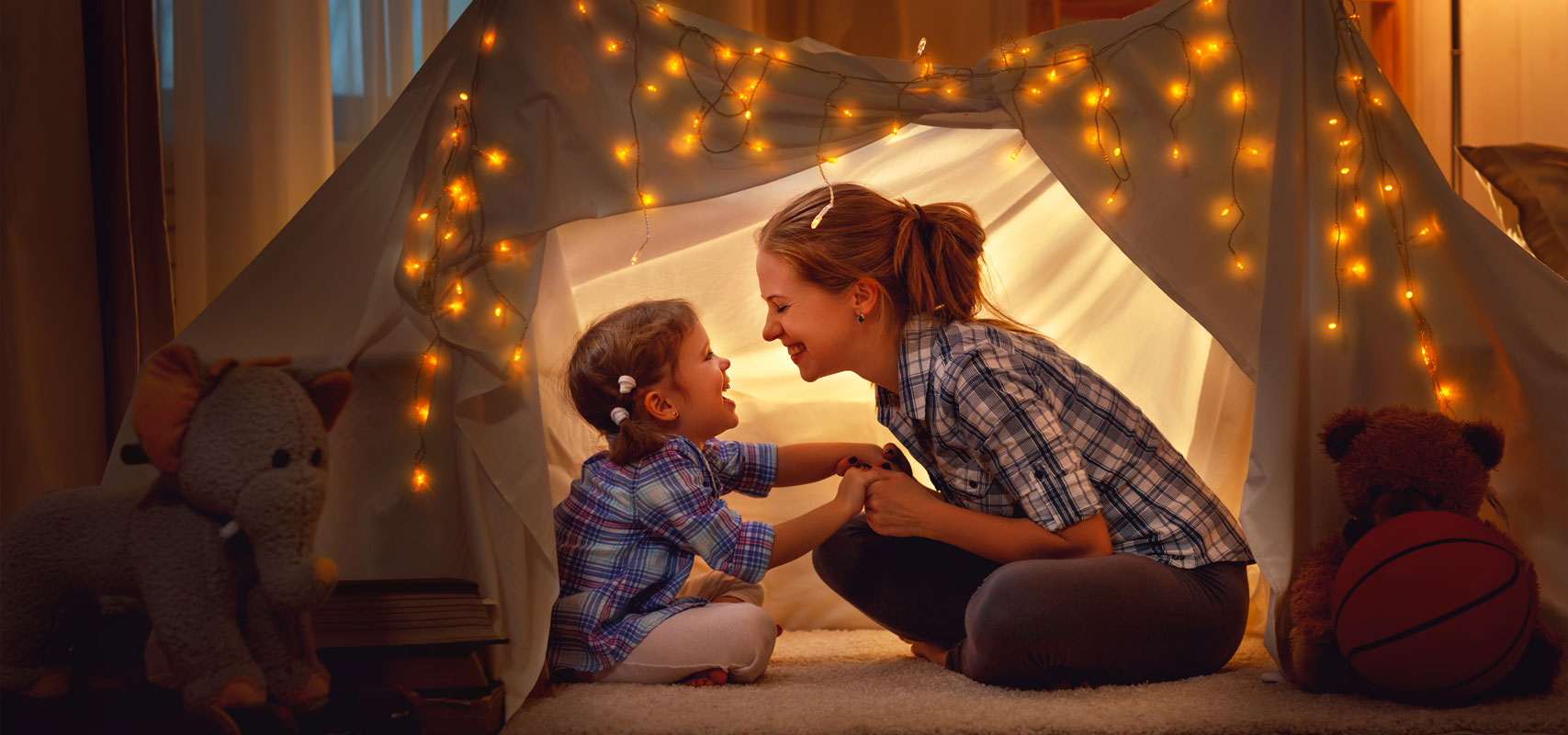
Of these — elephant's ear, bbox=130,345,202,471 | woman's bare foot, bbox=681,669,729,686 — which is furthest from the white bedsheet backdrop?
elephant's ear, bbox=130,345,202,471

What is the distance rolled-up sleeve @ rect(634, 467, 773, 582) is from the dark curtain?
39.2 inches

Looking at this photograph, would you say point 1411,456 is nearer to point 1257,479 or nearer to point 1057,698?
point 1257,479

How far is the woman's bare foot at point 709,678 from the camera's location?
1479mm

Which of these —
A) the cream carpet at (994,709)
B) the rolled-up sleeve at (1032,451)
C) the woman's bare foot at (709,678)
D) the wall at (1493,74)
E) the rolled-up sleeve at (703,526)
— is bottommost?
the woman's bare foot at (709,678)

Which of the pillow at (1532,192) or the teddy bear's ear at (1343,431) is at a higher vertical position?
the pillow at (1532,192)

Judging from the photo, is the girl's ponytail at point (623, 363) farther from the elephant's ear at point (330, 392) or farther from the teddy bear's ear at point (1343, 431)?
the teddy bear's ear at point (1343, 431)

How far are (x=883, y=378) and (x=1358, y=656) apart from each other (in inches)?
27.7

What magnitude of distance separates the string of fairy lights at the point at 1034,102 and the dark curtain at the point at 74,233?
836 millimetres

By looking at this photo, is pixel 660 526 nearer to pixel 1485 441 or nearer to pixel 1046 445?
pixel 1046 445

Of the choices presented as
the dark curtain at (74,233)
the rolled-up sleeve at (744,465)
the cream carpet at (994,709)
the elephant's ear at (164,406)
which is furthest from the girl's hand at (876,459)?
the dark curtain at (74,233)

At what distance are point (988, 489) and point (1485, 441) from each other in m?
0.60

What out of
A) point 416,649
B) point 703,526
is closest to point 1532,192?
point 703,526

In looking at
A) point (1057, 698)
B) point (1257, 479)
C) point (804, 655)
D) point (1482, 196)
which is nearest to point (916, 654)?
point (804, 655)

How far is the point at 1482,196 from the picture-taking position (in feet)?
8.67
